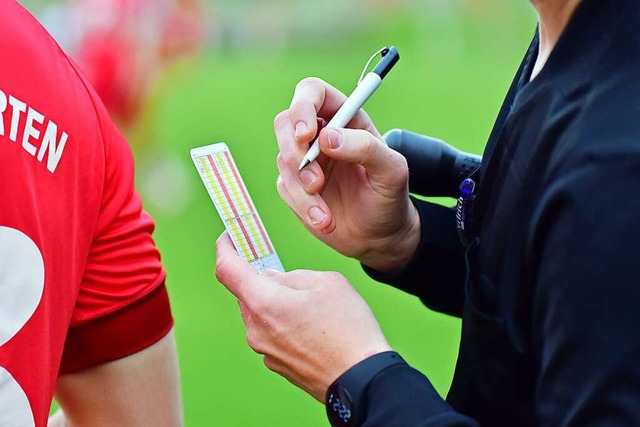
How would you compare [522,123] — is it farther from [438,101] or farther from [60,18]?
[60,18]

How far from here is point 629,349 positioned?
2.38ft

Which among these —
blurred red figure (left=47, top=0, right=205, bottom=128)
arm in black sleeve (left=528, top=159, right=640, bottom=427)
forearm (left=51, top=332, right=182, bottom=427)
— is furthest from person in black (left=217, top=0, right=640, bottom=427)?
blurred red figure (left=47, top=0, right=205, bottom=128)

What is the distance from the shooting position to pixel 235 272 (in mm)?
1016

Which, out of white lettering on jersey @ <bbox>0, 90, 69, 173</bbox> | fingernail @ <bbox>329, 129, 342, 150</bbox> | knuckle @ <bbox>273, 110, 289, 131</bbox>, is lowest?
knuckle @ <bbox>273, 110, 289, 131</bbox>

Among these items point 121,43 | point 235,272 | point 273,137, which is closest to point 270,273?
point 235,272

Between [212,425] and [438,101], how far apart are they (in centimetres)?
434

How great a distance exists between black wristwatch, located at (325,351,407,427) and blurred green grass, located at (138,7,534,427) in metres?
2.30

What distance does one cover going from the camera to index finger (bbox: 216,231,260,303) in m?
1.00

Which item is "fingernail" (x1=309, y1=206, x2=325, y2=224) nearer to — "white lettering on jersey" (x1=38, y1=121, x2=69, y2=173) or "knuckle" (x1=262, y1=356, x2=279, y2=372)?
"knuckle" (x1=262, y1=356, x2=279, y2=372)

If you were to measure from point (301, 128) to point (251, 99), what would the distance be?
20.7 feet

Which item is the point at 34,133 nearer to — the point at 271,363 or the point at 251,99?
the point at 271,363

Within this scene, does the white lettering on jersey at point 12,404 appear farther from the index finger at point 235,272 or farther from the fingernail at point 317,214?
the fingernail at point 317,214

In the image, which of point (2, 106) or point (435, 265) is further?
point (435, 265)

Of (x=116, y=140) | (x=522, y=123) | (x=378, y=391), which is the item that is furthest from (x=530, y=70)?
(x=116, y=140)
